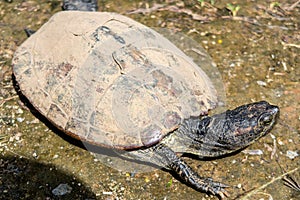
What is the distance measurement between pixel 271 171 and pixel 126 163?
1334mm

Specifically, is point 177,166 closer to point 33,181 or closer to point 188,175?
point 188,175

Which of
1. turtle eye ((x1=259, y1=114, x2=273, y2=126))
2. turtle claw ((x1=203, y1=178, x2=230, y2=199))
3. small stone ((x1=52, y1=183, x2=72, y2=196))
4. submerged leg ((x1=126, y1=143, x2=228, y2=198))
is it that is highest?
turtle eye ((x1=259, y1=114, x2=273, y2=126))

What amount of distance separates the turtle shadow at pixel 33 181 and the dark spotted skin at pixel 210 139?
575 millimetres

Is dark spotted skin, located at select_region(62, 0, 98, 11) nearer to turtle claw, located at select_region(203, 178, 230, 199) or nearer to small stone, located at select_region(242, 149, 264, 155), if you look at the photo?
small stone, located at select_region(242, 149, 264, 155)

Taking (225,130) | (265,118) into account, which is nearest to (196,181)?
(225,130)

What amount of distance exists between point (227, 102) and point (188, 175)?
1122mm

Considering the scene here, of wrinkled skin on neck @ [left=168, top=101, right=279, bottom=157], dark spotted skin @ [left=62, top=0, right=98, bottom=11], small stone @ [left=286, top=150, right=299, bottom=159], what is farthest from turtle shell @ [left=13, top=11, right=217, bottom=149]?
dark spotted skin @ [left=62, top=0, right=98, bottom=11]

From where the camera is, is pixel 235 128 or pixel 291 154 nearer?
pixel 235 128

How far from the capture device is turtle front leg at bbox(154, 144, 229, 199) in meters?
3.72

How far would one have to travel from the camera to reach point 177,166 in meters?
3.76

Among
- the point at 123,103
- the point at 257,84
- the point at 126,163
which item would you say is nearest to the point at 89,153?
the point at 126,163

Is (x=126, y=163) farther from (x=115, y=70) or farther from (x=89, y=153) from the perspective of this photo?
(x=115, y=70)

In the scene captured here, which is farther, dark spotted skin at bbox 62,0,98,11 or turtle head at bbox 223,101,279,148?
dark spotted skin at bbox 62,0,98,11

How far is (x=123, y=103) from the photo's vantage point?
3.68 metres
